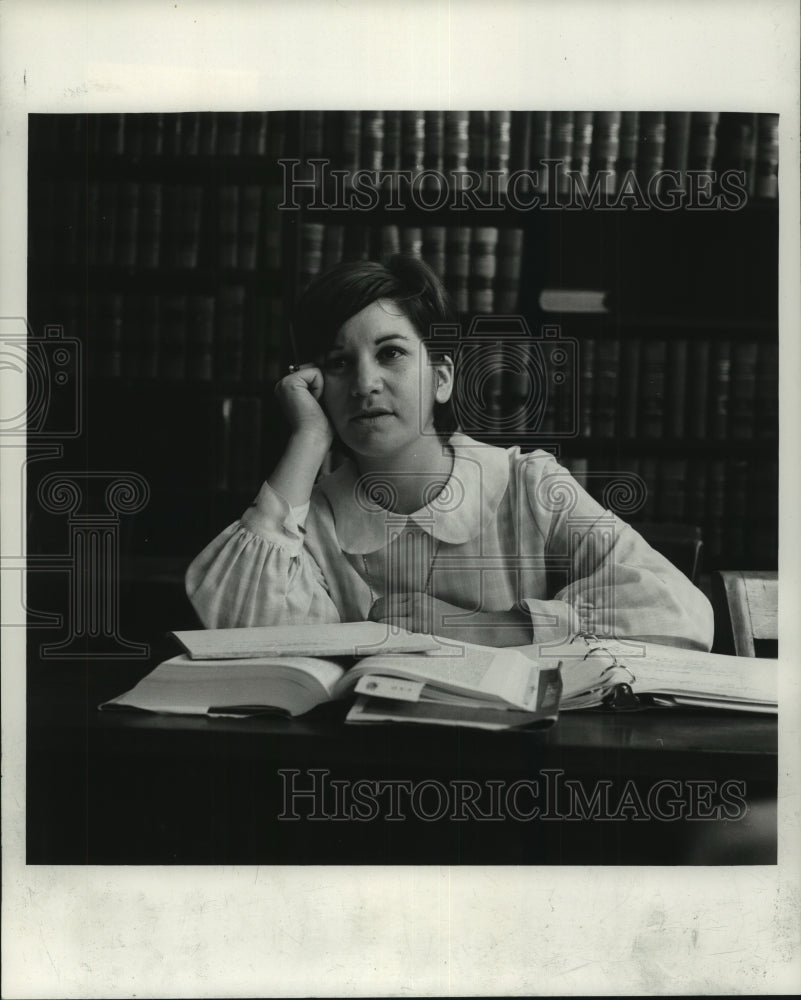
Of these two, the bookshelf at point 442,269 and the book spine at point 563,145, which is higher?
the book spine at point 563,145

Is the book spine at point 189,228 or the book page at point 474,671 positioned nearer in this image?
the book page at point 474,671

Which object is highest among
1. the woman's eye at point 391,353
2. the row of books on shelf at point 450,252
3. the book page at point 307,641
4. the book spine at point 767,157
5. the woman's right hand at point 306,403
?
the book spine at point 767,157

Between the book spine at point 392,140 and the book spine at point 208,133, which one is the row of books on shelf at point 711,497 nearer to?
the book spine at point 392,140

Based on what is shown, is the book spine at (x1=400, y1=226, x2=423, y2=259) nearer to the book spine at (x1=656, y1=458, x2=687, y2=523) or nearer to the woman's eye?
the woman's eye

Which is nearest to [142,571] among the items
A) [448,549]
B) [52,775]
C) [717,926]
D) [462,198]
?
[52,775]

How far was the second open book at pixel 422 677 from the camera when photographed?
4.50 ft

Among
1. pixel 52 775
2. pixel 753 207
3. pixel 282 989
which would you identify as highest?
pixel 753 207

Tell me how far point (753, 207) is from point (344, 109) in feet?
2.28

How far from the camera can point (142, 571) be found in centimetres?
147

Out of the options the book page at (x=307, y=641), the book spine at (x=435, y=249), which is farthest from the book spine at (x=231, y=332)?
the book page at (x=307, y=641)

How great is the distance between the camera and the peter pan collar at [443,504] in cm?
146

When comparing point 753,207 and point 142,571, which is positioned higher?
point 753,207

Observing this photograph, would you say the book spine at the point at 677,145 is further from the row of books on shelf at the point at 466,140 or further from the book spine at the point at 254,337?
the book spine at the point at 254,337

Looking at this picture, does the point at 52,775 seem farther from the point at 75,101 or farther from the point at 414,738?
the point at 75,101
